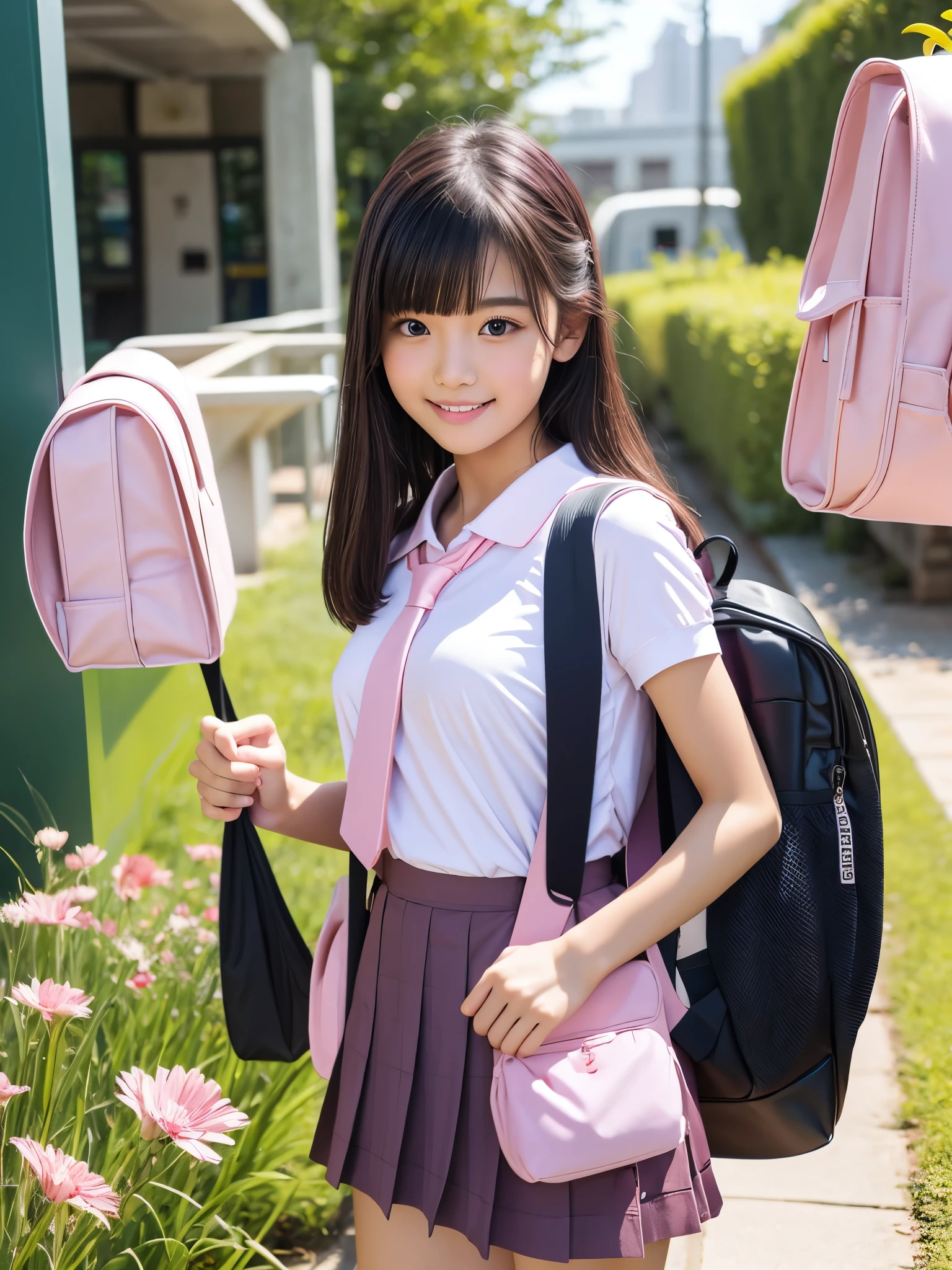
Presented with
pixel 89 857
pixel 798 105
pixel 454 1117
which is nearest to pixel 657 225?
pixel 798 105

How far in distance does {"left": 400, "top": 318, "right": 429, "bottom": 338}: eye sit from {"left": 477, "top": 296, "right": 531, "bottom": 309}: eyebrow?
0.08m

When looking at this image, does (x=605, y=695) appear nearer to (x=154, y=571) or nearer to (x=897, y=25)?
(x=154, y=571)

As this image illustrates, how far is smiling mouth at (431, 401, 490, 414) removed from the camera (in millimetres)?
1556

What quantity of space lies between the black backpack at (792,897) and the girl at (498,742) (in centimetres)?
9

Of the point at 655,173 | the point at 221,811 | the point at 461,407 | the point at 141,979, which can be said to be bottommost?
the point at 141,979

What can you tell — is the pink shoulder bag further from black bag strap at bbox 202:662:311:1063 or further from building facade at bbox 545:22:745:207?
building facade at bbox 545:22:745:207

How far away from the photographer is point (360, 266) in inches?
62.0

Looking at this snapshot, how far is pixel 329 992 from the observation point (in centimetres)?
171

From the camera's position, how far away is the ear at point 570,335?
5.32ft

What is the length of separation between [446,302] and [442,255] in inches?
2.0

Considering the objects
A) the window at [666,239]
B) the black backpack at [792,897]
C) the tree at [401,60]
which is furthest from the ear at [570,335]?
the window at [666,239]

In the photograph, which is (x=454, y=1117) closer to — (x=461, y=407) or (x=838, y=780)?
(x=838, y=780)

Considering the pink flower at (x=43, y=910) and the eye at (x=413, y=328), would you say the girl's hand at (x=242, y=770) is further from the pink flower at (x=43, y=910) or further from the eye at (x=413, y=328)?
the eye at (x=413, y=328)

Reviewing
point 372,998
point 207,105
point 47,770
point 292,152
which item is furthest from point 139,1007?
point 207,105
